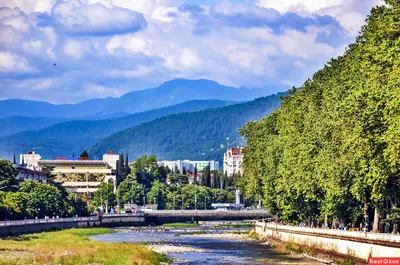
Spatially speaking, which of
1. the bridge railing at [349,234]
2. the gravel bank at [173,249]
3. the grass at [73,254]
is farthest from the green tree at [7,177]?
the grass at [73,254]

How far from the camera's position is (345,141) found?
278 ft

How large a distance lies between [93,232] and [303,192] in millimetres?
72303

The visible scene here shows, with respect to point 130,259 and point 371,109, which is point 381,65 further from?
point 130,259

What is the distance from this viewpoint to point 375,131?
77312 mm

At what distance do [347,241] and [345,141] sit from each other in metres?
9.36

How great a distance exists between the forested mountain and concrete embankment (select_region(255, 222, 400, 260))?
3.32 m

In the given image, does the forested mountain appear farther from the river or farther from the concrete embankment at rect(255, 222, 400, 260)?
the river

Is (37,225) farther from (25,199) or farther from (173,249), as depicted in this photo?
(173,249)

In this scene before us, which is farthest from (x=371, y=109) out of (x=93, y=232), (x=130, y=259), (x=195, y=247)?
(x=93, y=232)

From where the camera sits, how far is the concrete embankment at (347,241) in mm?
74312

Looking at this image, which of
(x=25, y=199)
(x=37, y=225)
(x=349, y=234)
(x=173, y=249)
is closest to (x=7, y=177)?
(x=25, y=199)

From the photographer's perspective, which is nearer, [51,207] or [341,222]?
[341,222]

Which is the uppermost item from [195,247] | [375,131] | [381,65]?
[381,65]

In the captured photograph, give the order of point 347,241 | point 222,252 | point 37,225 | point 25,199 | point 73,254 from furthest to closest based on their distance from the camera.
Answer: point 25,199, point 37,225, point 222,252, point 73,254, point 347,241
